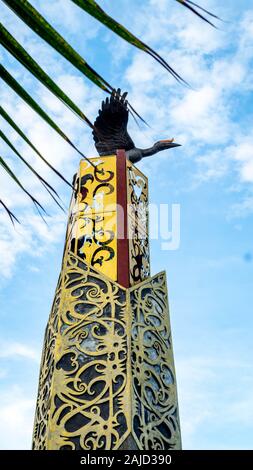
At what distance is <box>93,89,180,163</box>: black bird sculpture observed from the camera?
19.1ft

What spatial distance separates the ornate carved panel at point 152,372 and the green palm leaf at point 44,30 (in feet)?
10.6

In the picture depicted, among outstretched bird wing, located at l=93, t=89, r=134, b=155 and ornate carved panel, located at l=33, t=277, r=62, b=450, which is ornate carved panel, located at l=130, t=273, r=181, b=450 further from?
outstretched bird wing, located at l=93, t=89, r=134, b=155

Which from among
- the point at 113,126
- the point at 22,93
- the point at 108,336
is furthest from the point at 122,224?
the point at 22,93

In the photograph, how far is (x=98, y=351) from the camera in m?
4.05

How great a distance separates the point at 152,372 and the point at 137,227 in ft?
5.06

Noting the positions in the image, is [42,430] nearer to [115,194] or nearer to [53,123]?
[115,194]

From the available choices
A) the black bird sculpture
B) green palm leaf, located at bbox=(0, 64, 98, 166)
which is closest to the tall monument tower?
the black bird sculpture

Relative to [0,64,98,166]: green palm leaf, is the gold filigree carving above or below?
above

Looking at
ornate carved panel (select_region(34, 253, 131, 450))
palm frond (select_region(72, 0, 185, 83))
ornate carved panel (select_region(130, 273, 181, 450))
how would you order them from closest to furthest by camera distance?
palm frond (select_region(72, 0, 185, 83)) → ornate carved panel (select_region(34, 253, 131, 450)) → ornate carved panel (select_region(130, 273, 181, 450))

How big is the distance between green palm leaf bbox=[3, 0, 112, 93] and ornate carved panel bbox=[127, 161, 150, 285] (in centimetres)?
380

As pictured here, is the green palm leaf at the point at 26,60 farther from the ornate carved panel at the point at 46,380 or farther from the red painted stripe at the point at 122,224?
the red painted stripe at the point at 122,224

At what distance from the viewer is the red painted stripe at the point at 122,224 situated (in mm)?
4574

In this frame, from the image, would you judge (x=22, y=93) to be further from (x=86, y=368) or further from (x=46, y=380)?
(x=46, y=380)

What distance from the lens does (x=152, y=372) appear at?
4102 millimetres
